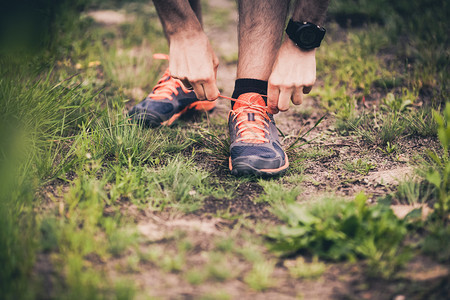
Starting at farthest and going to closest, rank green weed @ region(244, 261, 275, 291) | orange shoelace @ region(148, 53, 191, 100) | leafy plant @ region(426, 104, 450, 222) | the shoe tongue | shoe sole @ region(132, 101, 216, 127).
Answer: orange shoelace @ region(148, 53, 191, 100) → shoe sole @ region(132, 101, 216, 127) → the shoe tongue → leafy plant @ region(426, 104, 450, 222) → green weed @ region(244, 261, 275, 291)

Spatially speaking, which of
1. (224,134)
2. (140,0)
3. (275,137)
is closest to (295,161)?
(275,137)

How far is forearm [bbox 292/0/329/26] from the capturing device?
1.75 m

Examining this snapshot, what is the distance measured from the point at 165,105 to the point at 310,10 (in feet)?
3.53

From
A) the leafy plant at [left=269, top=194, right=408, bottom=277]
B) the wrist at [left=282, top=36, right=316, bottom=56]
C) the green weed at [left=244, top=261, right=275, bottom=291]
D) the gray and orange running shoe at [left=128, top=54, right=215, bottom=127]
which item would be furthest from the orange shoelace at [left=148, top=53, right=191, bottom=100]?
the green weed at [left=244, top=261, right=275, bottom=291]

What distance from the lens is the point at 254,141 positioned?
1876mm

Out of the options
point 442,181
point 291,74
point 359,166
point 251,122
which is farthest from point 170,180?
point 442,181

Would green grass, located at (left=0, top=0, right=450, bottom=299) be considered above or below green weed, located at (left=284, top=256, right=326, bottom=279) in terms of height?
above

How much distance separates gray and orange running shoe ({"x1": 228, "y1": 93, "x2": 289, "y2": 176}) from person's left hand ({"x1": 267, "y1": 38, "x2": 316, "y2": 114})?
8.7 inches

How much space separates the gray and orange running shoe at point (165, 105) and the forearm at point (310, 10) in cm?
86

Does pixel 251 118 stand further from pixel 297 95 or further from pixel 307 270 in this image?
pixel 307 270

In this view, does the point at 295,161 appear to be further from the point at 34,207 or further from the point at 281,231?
the point at 34,207

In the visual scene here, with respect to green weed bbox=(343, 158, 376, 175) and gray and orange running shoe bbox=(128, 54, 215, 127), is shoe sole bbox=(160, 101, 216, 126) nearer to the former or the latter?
gray and orange running shoe bbox=(128, 54, 215, 127)

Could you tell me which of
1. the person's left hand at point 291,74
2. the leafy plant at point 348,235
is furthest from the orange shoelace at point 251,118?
the leafy plant at point 348,235

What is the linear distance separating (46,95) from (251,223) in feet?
4.41
